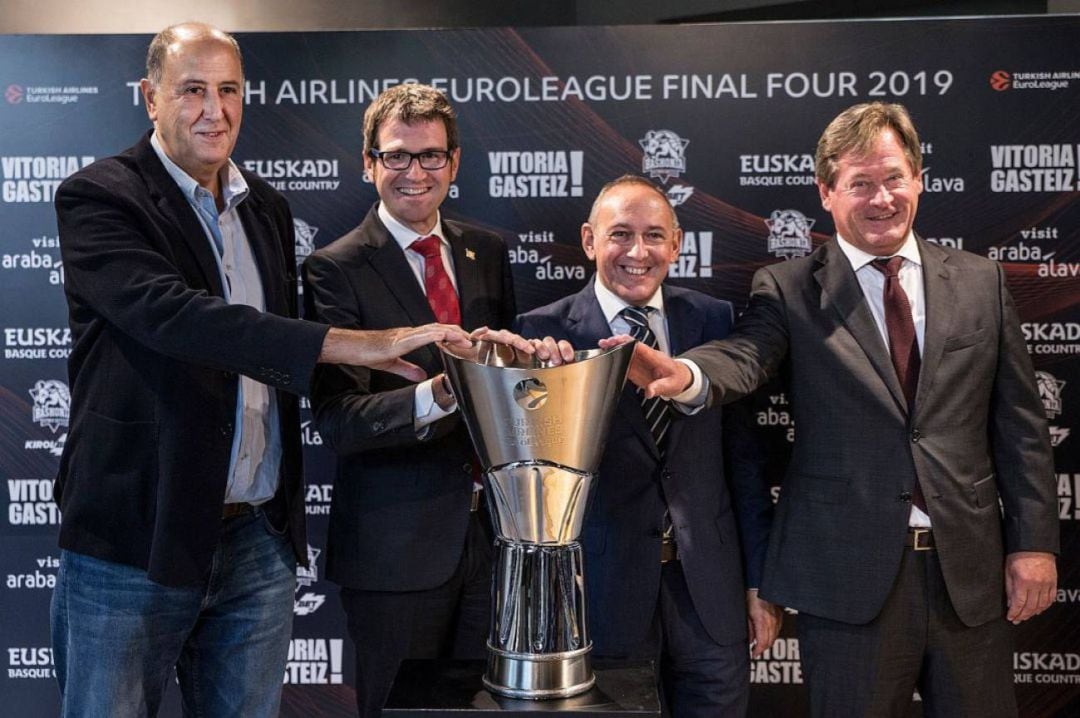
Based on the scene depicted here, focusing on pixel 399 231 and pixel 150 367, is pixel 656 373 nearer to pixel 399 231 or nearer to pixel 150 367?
pixel 399 231

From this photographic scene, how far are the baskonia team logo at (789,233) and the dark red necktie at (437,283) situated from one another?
1.17 meters

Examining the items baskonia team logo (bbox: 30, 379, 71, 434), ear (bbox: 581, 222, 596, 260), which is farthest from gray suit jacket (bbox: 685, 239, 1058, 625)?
baskonia team logo (bbox: 30, 379, 71, 434)

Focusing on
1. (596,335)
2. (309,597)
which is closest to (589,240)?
(596,335)

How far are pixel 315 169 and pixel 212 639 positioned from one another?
5.45 ft

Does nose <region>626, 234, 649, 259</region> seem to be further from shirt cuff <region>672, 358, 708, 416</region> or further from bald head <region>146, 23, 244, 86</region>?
bald head <region>146, 23, 244, 86</region>

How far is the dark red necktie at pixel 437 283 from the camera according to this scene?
2.64 metres

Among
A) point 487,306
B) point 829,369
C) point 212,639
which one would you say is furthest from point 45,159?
point 829,369

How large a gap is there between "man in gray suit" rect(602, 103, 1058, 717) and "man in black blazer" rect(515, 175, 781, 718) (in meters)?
0.11

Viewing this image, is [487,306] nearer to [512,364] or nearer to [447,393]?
[447,393]

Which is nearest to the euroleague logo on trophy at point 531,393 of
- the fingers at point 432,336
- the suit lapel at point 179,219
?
the fingers at point 432,336

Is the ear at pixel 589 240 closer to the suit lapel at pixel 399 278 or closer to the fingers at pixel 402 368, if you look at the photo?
the suit lapel at pixel 399 278

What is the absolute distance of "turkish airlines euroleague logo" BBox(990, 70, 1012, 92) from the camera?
129 inches

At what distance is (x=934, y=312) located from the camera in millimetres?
2545

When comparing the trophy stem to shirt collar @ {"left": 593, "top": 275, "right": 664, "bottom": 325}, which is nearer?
the trophy stem
